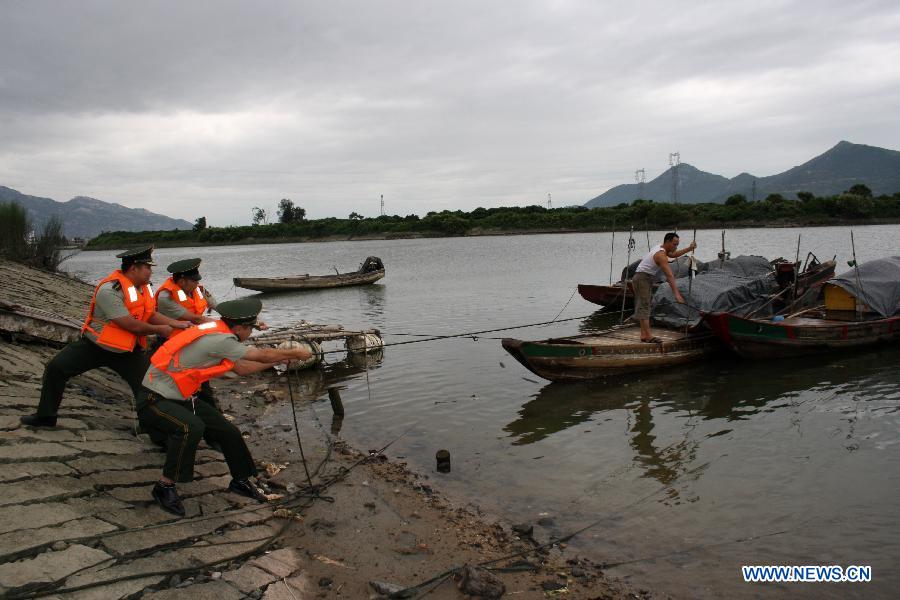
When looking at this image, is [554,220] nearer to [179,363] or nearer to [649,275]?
[649,275]

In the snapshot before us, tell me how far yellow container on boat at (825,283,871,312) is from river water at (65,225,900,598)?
4.19 ft

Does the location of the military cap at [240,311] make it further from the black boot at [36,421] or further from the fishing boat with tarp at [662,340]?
the fishing boat with tarp at [662,340]

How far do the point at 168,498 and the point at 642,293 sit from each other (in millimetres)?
10100

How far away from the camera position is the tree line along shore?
79.9 metres

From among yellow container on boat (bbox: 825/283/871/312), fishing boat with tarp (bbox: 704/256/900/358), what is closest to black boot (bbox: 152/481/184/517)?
fishing boat with tarp (bbox: 704/256/900/358)

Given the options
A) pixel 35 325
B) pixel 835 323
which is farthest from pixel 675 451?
pixel 35 325


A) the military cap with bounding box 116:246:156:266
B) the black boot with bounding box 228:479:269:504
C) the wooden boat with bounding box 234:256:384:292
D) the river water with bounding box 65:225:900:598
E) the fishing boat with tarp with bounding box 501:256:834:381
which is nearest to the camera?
the river water with bounding box 65:225:900:598

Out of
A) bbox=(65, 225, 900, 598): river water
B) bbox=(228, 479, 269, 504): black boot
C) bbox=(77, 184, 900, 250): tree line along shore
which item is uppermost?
bbox=(77, 184, 900, 250): tree line along shore

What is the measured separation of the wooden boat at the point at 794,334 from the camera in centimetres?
1345

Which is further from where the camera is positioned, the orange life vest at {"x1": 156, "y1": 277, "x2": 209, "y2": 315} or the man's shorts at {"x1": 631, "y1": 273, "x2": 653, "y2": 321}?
the man's shorts at {"x1": 631, "y1": 273, "x2": 653, "y2": 321}

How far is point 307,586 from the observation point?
16.3ft

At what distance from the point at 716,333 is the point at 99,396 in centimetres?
1211

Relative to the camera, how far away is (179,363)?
5.30m

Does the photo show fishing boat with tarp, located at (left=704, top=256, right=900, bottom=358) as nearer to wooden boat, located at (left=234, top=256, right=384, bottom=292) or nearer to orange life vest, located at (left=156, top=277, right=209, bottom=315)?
orange life vest, located at (left=156, top=277, right=209, bottom=315)
